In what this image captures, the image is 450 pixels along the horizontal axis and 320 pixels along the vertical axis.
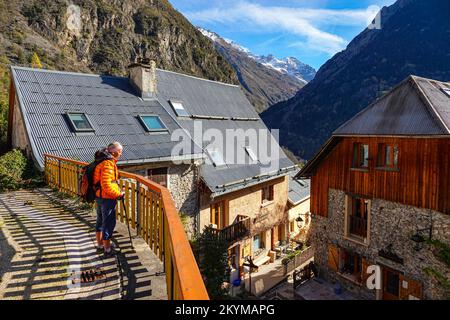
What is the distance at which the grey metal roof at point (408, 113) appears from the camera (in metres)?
11.4

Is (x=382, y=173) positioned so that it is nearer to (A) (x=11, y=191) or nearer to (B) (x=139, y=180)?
(B) (x=139, y=180)

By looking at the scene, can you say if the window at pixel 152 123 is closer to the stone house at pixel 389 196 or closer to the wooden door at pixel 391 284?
the stone house at pixel 389 196

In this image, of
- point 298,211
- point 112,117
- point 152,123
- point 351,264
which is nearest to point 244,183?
point 152,123

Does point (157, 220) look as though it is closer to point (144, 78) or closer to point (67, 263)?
point (67, 263)

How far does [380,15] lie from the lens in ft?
423

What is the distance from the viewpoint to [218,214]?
15539 millimetres

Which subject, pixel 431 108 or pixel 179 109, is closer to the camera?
pixel 431 108

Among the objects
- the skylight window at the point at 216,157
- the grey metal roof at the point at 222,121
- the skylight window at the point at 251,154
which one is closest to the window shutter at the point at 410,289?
the grey metal roof at the point at 222,121

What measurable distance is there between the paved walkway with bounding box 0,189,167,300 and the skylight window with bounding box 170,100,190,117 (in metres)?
10.0

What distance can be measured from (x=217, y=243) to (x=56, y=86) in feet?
29.9

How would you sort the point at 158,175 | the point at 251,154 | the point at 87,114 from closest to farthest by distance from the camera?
the point at 158,175 < the point at 87,114 < the point at 251,154

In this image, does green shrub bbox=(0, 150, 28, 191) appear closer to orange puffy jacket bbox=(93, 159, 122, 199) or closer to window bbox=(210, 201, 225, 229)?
orange puffy jacket bbox=(93, 159, 122, 199)

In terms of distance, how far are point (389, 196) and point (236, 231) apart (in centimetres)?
711
